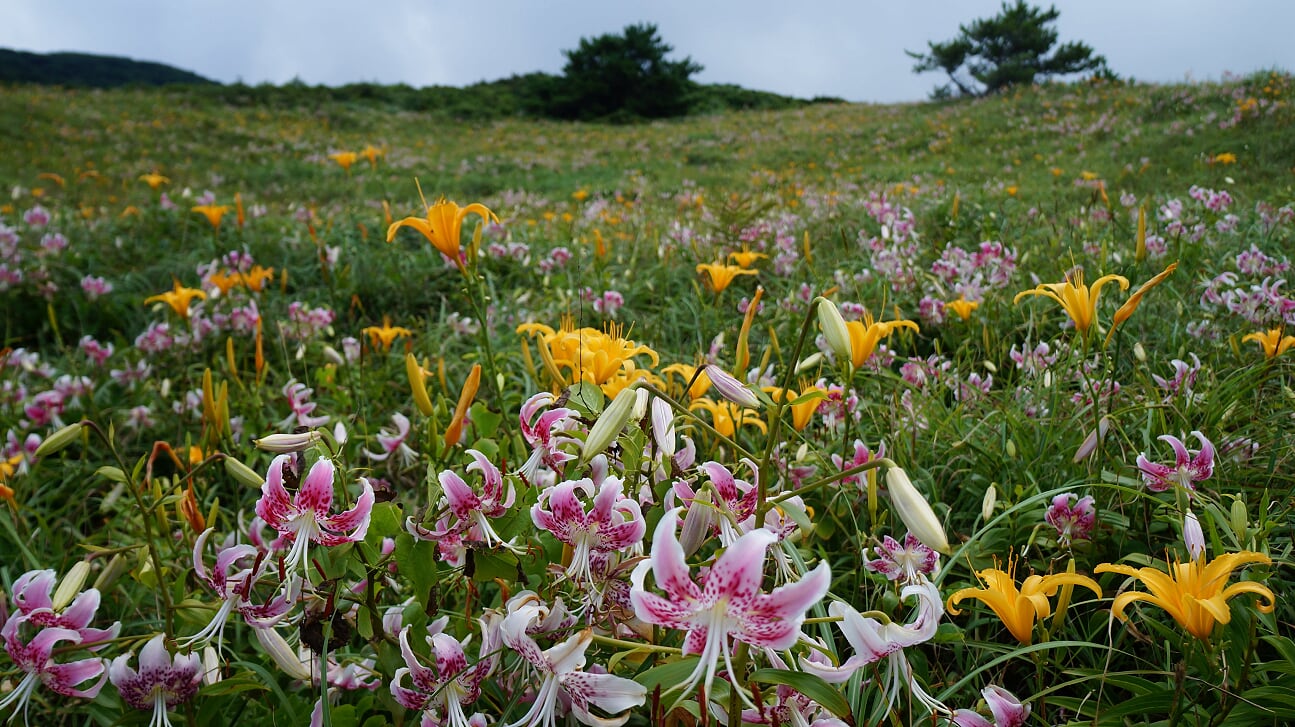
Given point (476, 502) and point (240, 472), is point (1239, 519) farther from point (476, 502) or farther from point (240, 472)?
point (240, 472)

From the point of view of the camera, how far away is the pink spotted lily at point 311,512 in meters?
0.84

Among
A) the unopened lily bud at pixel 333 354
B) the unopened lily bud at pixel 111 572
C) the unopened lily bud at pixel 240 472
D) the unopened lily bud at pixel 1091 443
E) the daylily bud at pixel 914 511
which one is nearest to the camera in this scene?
the daylily bud at pixel 914 511

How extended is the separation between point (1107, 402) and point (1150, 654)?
2.09 ft

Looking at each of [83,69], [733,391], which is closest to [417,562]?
[733,391]

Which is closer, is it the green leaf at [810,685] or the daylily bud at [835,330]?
the green leaf at [810,685]

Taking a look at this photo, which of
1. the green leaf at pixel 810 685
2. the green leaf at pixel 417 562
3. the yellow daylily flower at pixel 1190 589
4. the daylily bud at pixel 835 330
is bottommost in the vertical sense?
the green leaf at pixel 417 562

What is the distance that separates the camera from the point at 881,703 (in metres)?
0.99

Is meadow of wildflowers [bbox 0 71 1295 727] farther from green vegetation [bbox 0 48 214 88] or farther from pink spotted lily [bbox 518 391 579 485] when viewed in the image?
green vegetation [bbox 0 48 214 88]

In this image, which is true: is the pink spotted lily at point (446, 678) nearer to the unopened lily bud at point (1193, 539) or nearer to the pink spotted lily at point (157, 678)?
the pink spotted lily at point (157, 678)

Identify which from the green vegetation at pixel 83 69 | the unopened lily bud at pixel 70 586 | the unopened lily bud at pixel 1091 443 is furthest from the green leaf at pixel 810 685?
the green vegetation at pixel 83 69

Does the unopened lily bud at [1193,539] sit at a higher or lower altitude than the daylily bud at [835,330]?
lower

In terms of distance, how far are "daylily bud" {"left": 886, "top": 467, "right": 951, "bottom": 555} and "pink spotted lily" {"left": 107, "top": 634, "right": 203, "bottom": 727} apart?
3.17 feet

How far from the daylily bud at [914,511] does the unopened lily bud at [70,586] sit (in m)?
1.09

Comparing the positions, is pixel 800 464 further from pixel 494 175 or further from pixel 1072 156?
pixel 494 175
